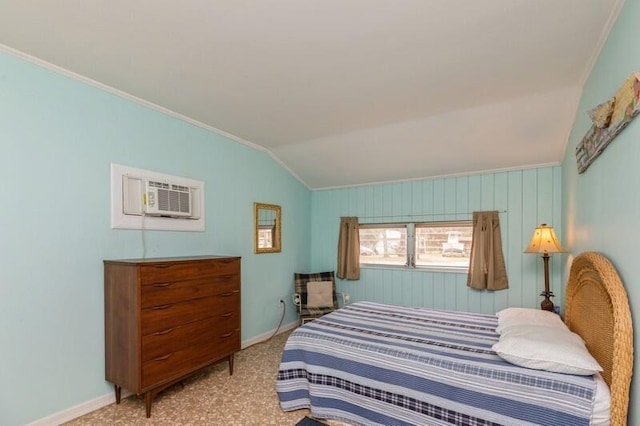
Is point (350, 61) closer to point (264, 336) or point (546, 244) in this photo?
point (546, 244)

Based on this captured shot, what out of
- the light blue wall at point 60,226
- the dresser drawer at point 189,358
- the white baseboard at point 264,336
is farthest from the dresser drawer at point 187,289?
the white baseboard at point 264,336

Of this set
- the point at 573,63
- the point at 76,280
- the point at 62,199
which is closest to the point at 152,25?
the point at 62,199

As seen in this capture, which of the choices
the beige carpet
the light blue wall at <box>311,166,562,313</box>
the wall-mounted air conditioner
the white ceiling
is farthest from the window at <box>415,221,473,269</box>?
the wall-mounted air conditioner

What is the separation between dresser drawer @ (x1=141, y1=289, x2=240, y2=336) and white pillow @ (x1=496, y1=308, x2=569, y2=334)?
2.27 meters

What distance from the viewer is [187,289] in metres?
2.61

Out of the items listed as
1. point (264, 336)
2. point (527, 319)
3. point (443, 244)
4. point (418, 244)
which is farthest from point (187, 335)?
point (443, 244)

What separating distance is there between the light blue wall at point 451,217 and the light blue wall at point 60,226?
→ 7.86 ft

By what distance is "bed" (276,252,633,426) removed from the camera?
5.06ft

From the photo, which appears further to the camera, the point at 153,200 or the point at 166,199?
the point at 166,199

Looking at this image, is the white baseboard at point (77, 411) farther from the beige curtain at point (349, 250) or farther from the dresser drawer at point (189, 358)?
the beige curtain at point (349, 250)

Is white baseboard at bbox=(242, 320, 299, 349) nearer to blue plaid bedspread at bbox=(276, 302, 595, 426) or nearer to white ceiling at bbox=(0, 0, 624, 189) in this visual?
blue plaid bedspread at bbox=(276, 302, 595, 426)

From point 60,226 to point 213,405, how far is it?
1.76 meters

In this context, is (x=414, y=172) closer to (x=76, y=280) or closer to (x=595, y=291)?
(x=595, y=291)

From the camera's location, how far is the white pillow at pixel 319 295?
4.43 meters
